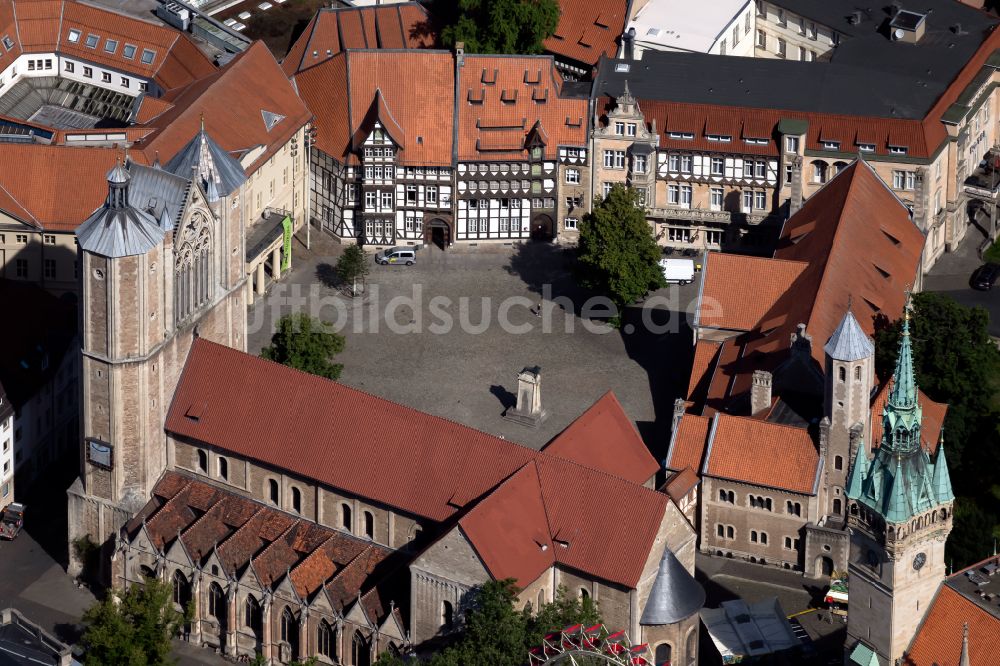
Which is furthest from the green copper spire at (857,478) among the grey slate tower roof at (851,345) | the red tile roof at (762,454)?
the red tile roof at (762,454)

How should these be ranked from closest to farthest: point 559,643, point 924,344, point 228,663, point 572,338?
point 559,643
point 228,663
point 924,344
point 572,338

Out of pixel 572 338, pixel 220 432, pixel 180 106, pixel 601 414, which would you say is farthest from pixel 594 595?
pixel 180 106

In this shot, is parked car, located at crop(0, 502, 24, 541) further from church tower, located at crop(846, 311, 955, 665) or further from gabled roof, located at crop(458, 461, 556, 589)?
church tower, located at crop(846, 311, 955, 665)

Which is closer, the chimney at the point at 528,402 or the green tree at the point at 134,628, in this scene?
the green tree at the point at 134,628

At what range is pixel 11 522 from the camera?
176 m

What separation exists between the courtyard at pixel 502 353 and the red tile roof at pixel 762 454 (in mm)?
9340

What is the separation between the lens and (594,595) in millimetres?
158000

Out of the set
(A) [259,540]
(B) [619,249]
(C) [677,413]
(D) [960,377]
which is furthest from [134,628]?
(D) [960,377]

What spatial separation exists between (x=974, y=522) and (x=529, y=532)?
3094cm

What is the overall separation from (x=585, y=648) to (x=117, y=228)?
3582 centimetres

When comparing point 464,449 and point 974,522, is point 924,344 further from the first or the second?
point 464,449

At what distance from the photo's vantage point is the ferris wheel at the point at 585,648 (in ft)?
493

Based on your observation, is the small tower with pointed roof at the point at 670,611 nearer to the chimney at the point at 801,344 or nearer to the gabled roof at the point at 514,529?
the gabled roof at the point at 514,529

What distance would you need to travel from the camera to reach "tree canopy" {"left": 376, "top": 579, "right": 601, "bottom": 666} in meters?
153
